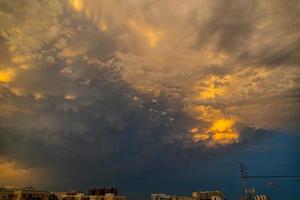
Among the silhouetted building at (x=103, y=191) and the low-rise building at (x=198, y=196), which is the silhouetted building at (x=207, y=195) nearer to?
the low-rise building at (x=198, y=196)

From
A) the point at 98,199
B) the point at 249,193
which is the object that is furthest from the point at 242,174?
the point at 98,199

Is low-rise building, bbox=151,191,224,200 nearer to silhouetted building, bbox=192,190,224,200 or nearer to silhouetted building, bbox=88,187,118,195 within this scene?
silhouetted building, bbox=192,190,224,200

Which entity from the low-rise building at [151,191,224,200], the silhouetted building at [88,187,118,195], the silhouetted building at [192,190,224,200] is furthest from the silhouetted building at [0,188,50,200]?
the silhouetted building at [192,190,224,200]

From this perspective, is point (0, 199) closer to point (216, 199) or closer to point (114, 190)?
point (114, 190)

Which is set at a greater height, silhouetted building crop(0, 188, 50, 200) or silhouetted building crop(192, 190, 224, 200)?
silhouetted building crop(0, 188, 50, 200)

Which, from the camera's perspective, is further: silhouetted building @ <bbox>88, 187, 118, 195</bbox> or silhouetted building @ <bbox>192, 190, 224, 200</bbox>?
silhouetted building @ <bbox>88, 187, 118, 195</bbox>

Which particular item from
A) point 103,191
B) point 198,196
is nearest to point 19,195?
point 103,191

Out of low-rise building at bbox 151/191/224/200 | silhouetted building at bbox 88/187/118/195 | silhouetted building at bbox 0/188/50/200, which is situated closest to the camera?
silhouetted building at bbox 0/188/50/200

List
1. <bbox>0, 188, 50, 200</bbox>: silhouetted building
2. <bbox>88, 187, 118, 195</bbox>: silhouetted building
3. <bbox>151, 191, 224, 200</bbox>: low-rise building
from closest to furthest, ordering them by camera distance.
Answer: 1. <bbox>0, 188, 50, 200</bbox>: silhouetted building
2. <bbox>151, 191, 224, 200</bbox>: low-rise building
3. <bbox>88, 187, 118, 195</bbox>: silhouetted building

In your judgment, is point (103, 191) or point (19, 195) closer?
point (19, 195)

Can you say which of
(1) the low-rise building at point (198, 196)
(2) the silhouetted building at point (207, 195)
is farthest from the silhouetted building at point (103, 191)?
(2) the silhouetted building at point (207, 195)

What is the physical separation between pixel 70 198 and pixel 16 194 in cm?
2388

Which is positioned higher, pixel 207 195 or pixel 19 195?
pixel 19 195

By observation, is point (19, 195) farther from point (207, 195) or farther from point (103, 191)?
point (207, 195)
